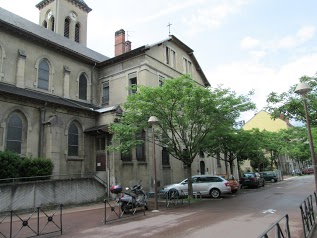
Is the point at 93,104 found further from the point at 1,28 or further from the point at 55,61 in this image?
the point at 1,28

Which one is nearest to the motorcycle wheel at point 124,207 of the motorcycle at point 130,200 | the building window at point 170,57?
the motorcycle at point 130,200

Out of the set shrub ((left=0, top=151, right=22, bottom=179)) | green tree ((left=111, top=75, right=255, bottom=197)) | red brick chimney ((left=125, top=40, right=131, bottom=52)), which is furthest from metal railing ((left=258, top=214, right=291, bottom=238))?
red brick chimney ((left=125, top=40, right=131, bottom=52))

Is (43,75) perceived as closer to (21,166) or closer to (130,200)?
(21,166)

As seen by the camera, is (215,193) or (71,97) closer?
(215,193)

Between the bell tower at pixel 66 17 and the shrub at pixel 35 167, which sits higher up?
the bell tower at pixel 66 17

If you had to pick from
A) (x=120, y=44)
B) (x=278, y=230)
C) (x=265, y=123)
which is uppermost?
(x=120, y=44)

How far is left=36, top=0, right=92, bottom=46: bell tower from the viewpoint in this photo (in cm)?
3750

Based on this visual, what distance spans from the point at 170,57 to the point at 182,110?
13199 millimetres

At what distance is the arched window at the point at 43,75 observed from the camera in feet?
72.7

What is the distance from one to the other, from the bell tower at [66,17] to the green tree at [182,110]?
25.2m

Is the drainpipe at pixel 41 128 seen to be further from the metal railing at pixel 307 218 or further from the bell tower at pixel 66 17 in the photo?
the bell tower at pixel 66 17

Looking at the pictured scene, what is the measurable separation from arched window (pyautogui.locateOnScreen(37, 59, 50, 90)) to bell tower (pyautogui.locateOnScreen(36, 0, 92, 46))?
15852 mm

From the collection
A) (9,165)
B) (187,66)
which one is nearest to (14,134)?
(9,165)

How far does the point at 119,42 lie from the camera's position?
112 feet
